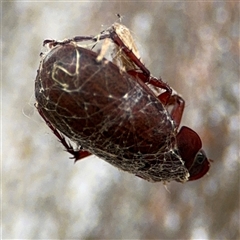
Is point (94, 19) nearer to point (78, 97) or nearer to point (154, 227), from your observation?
point (154, 227)

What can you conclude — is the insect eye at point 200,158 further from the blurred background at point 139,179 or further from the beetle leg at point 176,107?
the blurred background at point 139,179

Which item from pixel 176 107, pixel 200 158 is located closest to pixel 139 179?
pixel 200 158

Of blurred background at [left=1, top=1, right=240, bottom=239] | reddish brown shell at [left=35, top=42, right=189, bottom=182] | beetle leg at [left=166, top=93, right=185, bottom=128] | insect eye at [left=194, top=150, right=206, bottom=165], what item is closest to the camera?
reddish brown shell at [left=35, top=42, right=189, bottom=182]

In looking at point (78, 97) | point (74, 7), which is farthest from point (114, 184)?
point (78, 97)

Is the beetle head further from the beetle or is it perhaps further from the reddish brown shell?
the reddish brown shell

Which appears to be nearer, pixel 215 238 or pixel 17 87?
pixel 215 238

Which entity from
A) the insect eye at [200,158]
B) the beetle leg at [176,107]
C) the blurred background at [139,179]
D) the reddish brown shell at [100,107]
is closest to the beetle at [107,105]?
the reddish brown shell at [100,107]

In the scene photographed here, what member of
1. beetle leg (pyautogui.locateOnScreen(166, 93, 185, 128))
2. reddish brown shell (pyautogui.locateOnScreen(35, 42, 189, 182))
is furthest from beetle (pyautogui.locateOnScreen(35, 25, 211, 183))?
beetle leg (pyautogui.locateOnScreen(166, 93, 185, 128))
